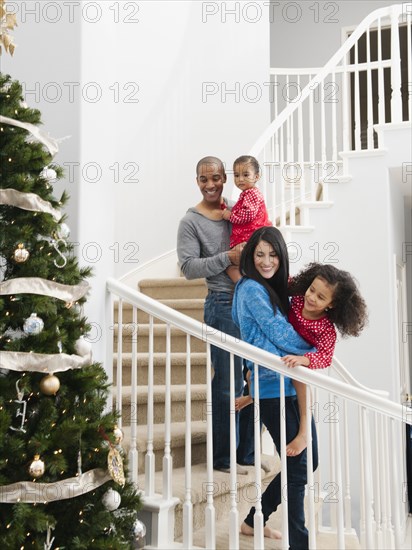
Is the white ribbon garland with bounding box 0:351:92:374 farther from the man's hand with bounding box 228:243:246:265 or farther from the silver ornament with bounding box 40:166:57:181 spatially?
the man's hand with bounding box 228:243:246:265

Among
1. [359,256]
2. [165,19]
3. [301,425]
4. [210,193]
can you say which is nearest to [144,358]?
[210,193]

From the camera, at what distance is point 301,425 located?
207cm

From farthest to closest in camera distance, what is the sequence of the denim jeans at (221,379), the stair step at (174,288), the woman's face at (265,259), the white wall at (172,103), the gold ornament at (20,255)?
the white wall at (172,103) < the stair step at (174,288) < the denim jeans at (221,379) < the woman's face at (265,259) < the gold ornament at (20,255)

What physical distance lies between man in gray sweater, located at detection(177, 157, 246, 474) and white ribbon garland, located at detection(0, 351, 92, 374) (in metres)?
0.96

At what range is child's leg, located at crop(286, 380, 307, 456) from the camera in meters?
2.04

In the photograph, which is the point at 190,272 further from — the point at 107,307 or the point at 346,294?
the point at 346,294

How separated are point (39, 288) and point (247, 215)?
1.15 m

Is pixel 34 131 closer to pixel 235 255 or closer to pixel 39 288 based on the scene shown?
pixel 39 288

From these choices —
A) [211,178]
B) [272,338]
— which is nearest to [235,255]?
[211,178]

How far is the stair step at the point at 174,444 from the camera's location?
8.06 ft

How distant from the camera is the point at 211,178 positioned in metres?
2.55

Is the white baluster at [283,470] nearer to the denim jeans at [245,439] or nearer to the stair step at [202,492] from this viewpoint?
the stair step at [202,492]

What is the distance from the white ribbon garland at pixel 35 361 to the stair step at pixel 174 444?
3.06 ft

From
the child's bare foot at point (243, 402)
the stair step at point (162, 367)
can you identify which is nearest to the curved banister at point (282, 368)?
the child's bare foot at point (243, 402)
